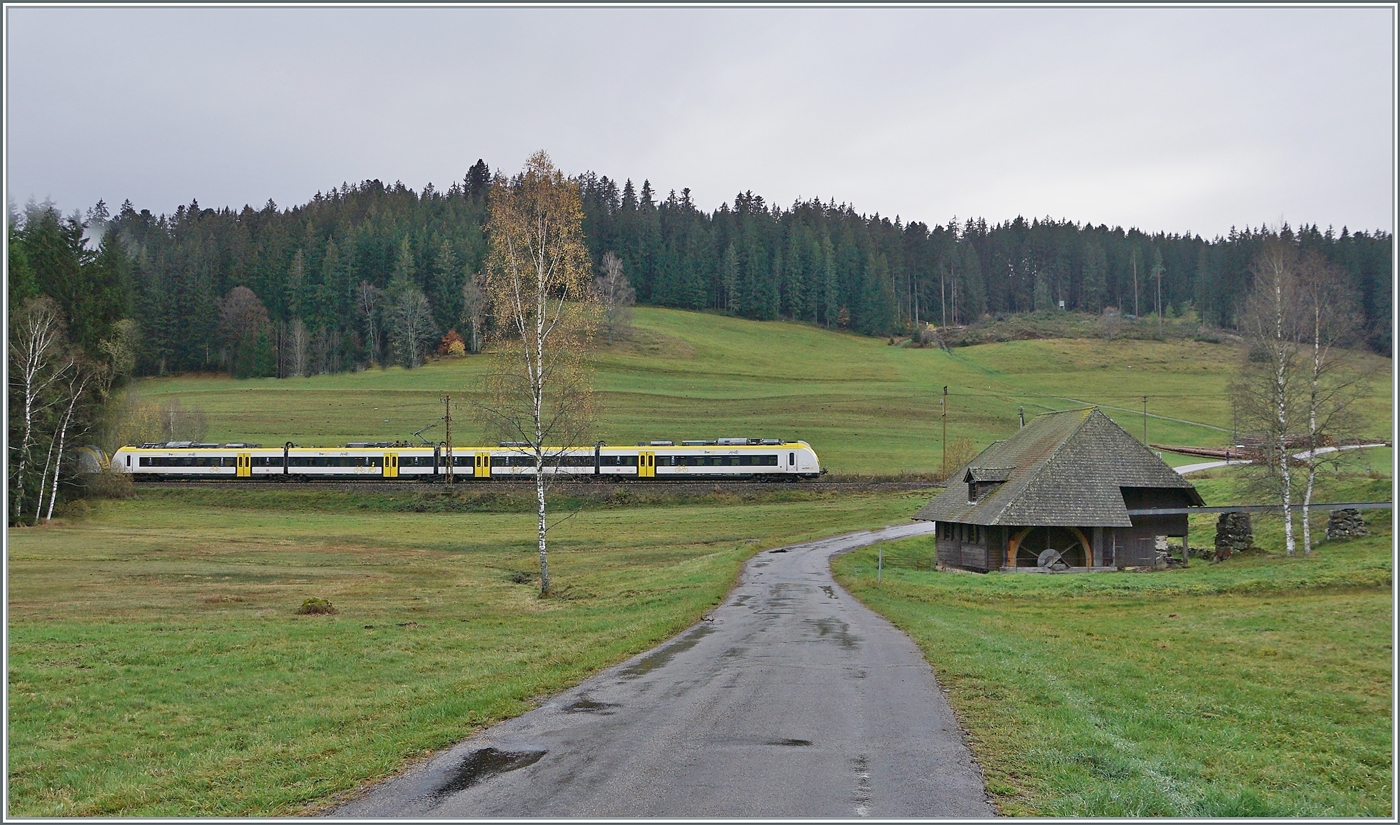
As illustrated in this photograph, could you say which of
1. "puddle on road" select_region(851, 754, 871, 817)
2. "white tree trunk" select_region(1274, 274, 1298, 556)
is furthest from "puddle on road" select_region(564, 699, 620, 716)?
"white tree trunk" select_region(1274, 274, 1298, 556)

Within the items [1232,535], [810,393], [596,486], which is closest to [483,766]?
[1232,535]

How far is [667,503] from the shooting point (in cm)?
7000

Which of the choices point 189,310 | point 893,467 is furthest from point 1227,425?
point 189,310

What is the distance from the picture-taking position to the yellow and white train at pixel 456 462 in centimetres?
7375

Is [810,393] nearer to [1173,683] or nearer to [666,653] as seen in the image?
[666,653]

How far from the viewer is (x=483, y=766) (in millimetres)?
9516

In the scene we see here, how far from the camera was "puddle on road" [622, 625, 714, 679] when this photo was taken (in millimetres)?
15623

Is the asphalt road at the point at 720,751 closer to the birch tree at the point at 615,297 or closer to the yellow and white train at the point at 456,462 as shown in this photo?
the yellow and white train at the point at 456,462

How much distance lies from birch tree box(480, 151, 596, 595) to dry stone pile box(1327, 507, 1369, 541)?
32410mm

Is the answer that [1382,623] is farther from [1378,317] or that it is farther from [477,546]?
[1378,317]

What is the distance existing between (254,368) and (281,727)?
138586 millimetres

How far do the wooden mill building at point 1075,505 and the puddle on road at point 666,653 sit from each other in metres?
19.5

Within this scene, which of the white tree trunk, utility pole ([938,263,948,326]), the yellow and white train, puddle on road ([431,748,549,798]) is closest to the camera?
puddle on road ([431,748,549,798])

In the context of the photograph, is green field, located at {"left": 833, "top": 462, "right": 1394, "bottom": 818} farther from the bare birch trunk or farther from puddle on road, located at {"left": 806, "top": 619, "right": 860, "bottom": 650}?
the bare birch trunk
